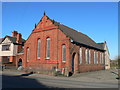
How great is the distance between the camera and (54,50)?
29.4 meters

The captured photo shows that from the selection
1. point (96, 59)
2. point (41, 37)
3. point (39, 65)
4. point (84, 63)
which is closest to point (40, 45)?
point (41, 37)

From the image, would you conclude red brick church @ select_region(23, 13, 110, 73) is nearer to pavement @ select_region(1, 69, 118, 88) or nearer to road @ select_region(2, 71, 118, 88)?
pavement @ select_region(1, 69, 118, 88)

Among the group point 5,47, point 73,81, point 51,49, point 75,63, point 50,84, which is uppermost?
point 5,47

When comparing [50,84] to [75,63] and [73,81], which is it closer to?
[73,81]

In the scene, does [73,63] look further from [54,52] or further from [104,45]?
[104,45]

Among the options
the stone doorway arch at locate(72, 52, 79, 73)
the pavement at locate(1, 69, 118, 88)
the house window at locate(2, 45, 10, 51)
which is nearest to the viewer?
the pavement at locate(1, 69, 118, 88)

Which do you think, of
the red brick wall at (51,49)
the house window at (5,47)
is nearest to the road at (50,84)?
the red brick wall at (51,49)

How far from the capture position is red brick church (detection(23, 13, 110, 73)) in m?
27.9

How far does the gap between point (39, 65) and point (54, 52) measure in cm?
492

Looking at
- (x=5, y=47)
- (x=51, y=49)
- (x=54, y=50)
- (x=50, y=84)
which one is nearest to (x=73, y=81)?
(x=50, y=84)

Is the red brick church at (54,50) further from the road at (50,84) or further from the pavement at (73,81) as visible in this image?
the road at (50,84)

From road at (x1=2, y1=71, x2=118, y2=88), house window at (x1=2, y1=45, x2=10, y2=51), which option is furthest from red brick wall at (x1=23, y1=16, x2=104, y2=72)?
house window at (x1=2, y1=45, x2=10, y2=51)

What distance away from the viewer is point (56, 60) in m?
28.5

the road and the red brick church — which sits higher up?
the red brick church
